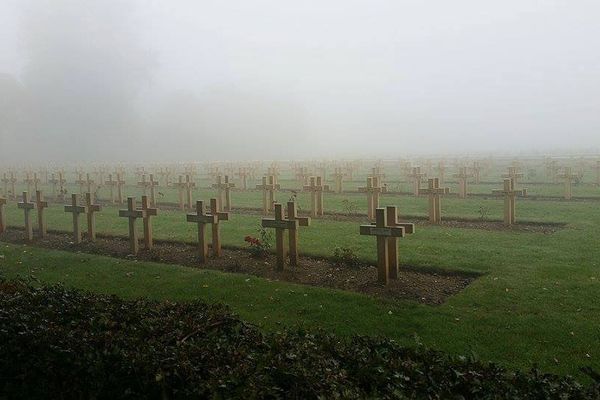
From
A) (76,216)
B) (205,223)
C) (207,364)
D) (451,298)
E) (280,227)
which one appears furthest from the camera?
(76,216)

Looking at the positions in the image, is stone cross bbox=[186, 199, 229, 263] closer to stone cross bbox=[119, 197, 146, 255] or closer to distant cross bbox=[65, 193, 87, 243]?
stone cross bbox=[119, 197, 146, 255]

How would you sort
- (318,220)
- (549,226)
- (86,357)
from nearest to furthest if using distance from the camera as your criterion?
1. (86,357)
2. (549,226)
3. (318,220)

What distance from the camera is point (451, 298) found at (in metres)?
8.42

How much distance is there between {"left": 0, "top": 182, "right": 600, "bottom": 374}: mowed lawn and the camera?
6.57m

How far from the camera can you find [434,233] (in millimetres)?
14477

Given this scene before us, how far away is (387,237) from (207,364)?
5.82m

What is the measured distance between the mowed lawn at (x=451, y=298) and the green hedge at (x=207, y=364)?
0.69 m

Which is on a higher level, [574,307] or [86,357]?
[86,357]

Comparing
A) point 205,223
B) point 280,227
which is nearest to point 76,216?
point 205,223

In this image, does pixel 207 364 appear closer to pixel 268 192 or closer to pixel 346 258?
pixel 346 258

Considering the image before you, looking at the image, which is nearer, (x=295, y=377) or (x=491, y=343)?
(x=295, y=377)

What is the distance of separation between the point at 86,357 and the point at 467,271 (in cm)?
748

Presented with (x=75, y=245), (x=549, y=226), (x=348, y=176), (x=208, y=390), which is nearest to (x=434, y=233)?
(x=549, y=226)

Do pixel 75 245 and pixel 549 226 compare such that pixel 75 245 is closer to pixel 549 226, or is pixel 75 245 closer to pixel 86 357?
pixel 86 357
